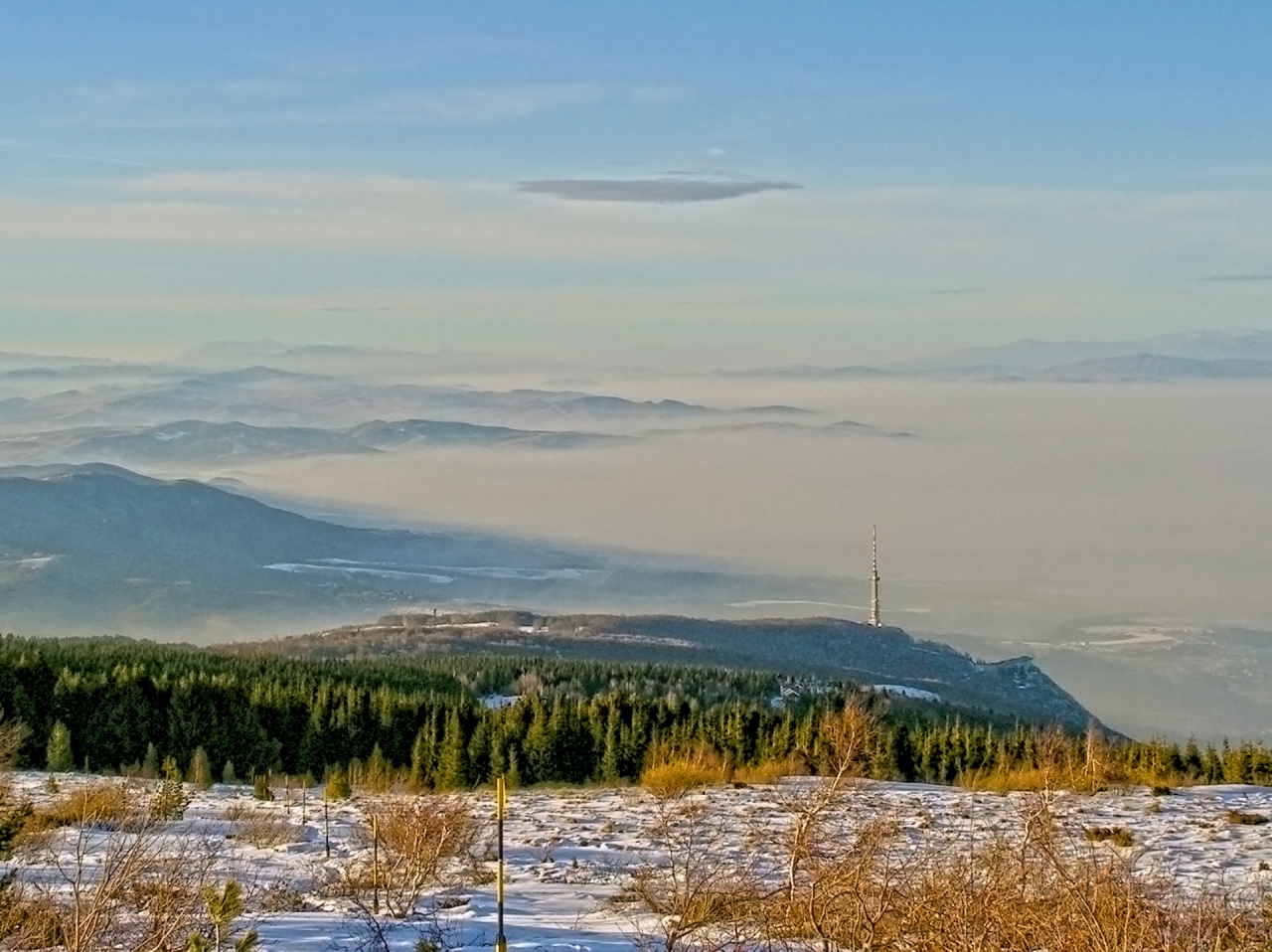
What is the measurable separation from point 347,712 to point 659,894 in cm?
5746

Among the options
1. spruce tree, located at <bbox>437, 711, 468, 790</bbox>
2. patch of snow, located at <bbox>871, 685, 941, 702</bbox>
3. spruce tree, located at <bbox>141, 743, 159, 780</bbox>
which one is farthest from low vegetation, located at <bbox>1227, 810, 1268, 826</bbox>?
patch of snow, located at <bbox>871, 685, 941, 702</bbox>

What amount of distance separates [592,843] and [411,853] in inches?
308

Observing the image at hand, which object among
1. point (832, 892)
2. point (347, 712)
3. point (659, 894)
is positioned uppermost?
point (832, 892)

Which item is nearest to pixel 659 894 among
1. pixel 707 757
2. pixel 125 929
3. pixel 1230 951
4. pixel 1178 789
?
pixel 125 929

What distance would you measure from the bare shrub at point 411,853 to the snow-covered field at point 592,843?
629 millimetres

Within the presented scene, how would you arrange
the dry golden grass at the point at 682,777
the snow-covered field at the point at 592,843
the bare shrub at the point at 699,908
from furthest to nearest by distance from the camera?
1. the dry golden grass at the point at 682,777
2. the snow-covered field at the point at 592,843
3. the bare shrub at the point at 699,908

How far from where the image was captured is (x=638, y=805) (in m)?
44.6

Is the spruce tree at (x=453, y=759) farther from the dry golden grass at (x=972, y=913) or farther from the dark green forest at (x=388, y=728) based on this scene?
the dry golden grass at (x=972, y=913)

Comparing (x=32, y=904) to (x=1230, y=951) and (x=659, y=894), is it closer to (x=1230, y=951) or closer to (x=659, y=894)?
(x=659, y=894)

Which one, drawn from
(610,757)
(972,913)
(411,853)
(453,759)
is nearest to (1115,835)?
(411,853)

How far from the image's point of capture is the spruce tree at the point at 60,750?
217 feet

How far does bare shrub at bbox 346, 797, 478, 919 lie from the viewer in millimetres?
26688

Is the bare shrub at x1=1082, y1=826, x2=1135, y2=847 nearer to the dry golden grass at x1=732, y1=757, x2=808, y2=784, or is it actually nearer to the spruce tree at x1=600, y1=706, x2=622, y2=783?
the dry golden grass at x1=732, y1=757, x2=808, y2=784

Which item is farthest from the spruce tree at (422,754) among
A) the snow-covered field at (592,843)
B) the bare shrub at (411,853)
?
the bare shrub at (411,853)
